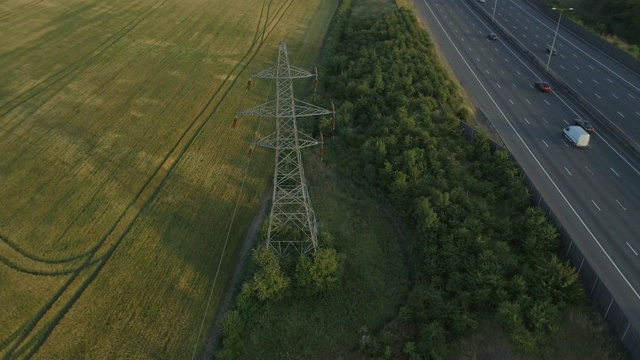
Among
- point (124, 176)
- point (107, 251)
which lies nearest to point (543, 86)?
point (124, 176)

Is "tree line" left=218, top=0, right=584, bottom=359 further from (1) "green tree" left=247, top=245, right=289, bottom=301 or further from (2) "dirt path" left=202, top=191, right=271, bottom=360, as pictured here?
(2) "dirt path" left=202, top=191, right=271, bottom=360

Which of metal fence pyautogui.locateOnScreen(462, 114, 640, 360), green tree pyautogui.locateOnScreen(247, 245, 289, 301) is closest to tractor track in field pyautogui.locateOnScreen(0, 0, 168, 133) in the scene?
green tree pyautogui.locateOnScreen(247, 245, 289, 301)

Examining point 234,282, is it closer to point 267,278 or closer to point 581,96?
point 267,278

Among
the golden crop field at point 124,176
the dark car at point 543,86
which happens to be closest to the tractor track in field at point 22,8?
the golden crop field at point 124,176

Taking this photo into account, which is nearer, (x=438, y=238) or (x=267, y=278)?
(x=267, y=278)

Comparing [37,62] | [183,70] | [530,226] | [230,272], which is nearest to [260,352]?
[230,272]
